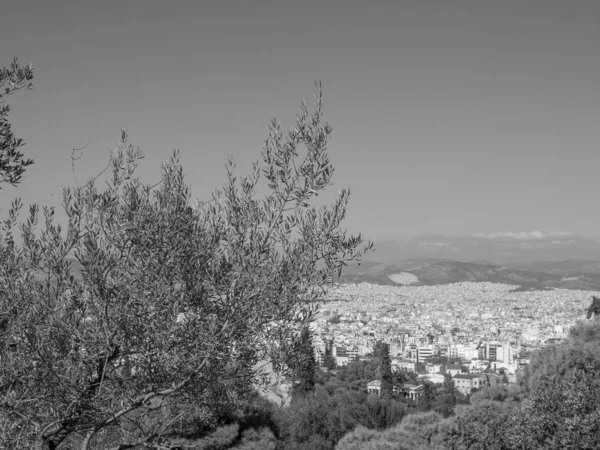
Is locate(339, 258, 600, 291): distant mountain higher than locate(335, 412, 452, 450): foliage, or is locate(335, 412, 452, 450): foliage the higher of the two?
locate(339, 258, 600, 291): distant mountain

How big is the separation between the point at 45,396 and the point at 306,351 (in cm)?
166

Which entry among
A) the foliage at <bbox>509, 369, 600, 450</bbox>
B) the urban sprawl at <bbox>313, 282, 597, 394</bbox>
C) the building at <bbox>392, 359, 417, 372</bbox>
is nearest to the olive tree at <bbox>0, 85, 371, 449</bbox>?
the foliage at <bbox>509, 369, 600, 450</bbox>

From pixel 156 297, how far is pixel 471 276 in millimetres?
175728

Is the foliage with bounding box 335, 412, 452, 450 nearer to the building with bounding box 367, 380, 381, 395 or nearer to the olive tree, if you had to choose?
the olive tree

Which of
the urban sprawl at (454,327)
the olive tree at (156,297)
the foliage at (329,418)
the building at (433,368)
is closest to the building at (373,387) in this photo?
the urban sprawl at (454,327)

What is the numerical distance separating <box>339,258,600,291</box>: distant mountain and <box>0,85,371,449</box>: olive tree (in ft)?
469

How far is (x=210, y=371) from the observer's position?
12.3 ft

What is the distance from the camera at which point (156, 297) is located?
352 cm

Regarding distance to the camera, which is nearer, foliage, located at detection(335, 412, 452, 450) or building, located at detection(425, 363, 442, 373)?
foliage, located at detection(335, 412, 452, 450)

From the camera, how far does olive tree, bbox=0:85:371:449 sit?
11.4 feet

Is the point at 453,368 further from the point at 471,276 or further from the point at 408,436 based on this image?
the point at 471,276

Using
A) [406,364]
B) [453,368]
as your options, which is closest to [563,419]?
[453,368]

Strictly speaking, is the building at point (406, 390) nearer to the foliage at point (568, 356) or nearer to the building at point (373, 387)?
the building at point (373, 387)

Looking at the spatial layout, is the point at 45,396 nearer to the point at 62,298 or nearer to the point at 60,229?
the point at 62,298
